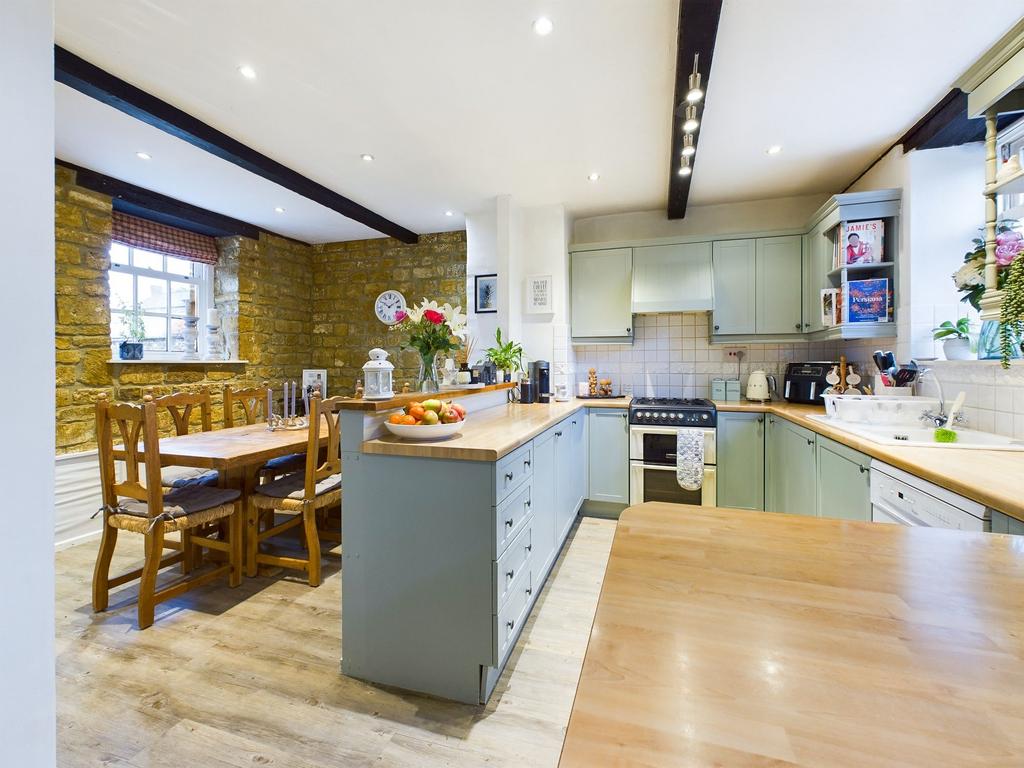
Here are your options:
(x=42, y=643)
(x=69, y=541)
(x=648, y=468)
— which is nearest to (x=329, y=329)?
(x=69, y=541)

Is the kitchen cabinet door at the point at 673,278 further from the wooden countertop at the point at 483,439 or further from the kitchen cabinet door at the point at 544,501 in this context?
the kitchen cabinet door at the point at 544,501

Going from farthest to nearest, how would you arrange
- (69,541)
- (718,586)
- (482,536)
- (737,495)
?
(737,495), (69,541), (482,536), (718,586)

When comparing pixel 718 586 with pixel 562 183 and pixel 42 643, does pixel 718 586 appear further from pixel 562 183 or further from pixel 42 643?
pixel 562 183

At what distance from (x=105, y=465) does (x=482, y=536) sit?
1975 millimetres

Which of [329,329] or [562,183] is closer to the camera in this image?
[562,183]

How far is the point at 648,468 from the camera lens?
3441 millimetres

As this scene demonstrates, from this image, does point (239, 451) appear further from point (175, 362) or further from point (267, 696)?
point (175, 362)

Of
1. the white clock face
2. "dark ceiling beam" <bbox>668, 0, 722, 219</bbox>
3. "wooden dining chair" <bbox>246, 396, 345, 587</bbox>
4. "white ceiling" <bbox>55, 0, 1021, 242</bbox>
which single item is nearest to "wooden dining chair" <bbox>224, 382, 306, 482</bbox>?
"wooden dining chair" <bbox>246, 396, 345, 587</bbox>

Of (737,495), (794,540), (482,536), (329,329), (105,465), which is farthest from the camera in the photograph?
(329,329)

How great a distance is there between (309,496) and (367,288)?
312 cm

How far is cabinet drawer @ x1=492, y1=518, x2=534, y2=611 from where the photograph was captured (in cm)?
166

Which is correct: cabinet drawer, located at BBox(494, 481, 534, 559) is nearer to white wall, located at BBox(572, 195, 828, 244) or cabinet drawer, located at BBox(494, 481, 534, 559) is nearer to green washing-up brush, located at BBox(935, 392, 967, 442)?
green washing-up brush, located at BBox(935, 392, 967, 442)

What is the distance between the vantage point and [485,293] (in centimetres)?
402

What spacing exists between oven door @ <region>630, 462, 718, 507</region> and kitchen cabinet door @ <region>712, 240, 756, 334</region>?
3.81ft
